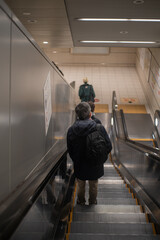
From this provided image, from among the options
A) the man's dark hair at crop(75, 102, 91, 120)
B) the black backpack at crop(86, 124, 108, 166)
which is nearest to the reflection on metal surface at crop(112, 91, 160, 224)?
the black backpack at crop(86, 124, 108, 166)

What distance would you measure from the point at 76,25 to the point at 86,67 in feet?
37.3

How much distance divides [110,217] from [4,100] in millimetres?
2432

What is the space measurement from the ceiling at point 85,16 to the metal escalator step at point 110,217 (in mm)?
4317

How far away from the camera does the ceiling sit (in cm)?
619

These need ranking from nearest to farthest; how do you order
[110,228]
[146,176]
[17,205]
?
[17,205] → [110,228] → [146,176]

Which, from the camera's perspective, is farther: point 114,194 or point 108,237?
point 114,194

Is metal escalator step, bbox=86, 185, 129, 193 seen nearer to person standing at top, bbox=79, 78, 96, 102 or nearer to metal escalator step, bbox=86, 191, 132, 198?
metal escalator step, bbox=86, 191, 132, 198

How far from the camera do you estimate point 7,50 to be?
1622mm

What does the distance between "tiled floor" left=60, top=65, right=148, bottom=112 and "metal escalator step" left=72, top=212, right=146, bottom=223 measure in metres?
10.5

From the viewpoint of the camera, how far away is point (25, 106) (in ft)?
7.02

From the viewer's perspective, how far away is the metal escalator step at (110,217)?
3.47 meters

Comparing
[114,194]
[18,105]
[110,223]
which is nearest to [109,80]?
[114,194]

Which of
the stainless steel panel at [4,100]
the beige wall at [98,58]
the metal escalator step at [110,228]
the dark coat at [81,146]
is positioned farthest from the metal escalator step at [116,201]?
the beige wall at [98,58]

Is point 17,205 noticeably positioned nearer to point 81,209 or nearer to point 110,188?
point 81,209
